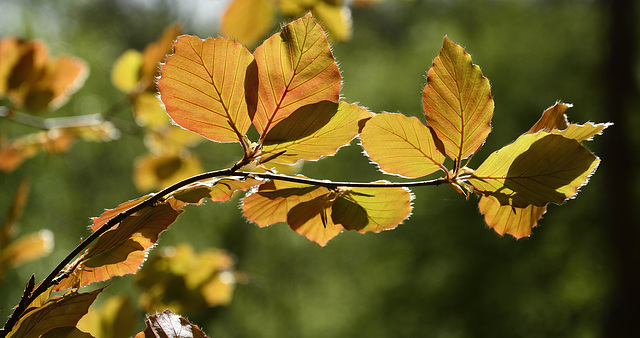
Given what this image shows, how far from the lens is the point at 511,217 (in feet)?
0.67

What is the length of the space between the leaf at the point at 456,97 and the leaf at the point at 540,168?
14 mm

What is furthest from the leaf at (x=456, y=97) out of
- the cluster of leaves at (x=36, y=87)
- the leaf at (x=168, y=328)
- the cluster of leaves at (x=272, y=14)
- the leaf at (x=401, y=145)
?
the cluster of leaves at (x=36, y=87)

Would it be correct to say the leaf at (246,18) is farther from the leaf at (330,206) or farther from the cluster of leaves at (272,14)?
the leaf at (330,206)

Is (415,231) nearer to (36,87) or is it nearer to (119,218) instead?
(36,87)

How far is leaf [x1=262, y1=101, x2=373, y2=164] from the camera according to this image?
18 centimetres

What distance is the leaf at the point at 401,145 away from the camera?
186mm

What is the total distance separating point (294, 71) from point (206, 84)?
0.10 ft

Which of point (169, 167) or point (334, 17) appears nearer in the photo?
point (334, 17)

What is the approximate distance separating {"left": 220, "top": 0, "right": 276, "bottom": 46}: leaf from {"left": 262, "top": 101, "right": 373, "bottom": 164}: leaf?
34 cm

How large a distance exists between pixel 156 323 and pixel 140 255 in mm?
32

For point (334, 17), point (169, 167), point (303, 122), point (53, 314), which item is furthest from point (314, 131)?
point (169, 167)

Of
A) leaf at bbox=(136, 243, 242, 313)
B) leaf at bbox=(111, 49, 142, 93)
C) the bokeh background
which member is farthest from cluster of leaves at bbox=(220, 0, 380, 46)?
the bokeh background

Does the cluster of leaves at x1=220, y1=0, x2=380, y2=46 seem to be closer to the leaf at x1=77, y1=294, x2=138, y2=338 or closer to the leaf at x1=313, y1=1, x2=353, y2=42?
the leaf at x1=313, y1=1, x2=353, y2=42

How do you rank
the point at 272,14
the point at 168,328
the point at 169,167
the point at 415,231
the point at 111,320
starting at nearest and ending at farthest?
1. the point at 168,328
2. the point at 111,320
3. the point at 272,14
4. the point at 169,167
5. the point at 415,231
